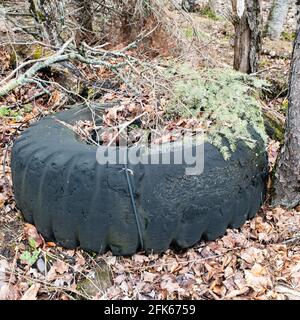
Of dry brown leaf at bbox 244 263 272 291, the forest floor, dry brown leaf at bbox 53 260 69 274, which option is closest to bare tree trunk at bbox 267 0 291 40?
the forest floor

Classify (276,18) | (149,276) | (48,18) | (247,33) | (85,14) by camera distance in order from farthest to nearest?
(276,18)
(85,14)
(48,18)
(247,33)
(149,276)

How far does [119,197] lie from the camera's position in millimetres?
2512

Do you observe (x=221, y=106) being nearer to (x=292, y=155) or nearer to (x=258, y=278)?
(x=292, y=155)

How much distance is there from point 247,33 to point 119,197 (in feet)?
10.4

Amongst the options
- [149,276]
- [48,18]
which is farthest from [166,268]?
[48,18]

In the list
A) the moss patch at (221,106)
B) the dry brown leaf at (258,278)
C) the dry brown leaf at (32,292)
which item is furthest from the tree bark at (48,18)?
the dry brown leaf at (258,278)

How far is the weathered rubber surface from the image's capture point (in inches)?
99.4

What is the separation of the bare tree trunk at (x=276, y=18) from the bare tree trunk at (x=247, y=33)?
12.4 feet

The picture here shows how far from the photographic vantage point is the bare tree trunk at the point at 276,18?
8086 mm

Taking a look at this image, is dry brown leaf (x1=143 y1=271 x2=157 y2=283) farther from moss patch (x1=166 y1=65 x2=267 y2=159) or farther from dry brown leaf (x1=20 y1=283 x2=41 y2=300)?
moss patch (x1=166 y1=65 x2=267 y2=159)

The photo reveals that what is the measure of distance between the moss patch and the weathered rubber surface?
0.13 m
